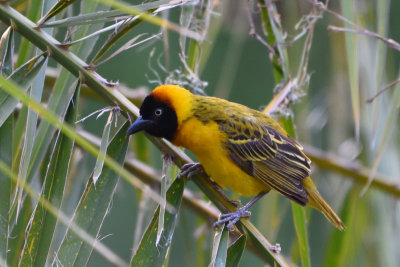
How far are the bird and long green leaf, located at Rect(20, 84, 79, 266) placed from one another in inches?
30.0

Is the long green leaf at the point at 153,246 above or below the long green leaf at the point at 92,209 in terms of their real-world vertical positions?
below

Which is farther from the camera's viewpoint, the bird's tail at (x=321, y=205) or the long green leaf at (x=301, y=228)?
the bird's tail at (x=321, y=205)

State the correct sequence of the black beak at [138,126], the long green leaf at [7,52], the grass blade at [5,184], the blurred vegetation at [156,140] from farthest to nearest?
the black beak at [138,126] → the long green leaf at [7,52] → the blurred vegetation at [156,140] → the grass blade at [5,184]

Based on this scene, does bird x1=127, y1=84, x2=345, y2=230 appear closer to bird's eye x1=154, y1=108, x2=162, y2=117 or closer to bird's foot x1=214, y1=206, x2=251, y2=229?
bird's eye x1=154, y1=108, x2=162, y2=117

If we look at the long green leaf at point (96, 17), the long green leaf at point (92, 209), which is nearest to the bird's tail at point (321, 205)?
the long green leaf at point (92, 209)

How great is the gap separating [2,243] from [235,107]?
154 centimetres

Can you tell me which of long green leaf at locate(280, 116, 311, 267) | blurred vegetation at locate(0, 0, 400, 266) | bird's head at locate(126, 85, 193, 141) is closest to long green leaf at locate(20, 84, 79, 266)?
blurred vegetation at locate(0, 0, 400, 266)

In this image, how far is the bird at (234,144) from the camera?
9.18ft

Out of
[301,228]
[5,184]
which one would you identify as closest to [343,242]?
[301,228]

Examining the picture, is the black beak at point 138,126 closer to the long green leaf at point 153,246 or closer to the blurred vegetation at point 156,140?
the blurred vegetation at point 156,140

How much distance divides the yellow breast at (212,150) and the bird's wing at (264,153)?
43 millimetres

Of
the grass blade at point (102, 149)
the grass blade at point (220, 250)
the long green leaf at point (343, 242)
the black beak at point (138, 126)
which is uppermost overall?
the grass blade at point (102, 149)

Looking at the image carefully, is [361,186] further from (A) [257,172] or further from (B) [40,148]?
(B) [40,148]

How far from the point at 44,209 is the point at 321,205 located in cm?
149
